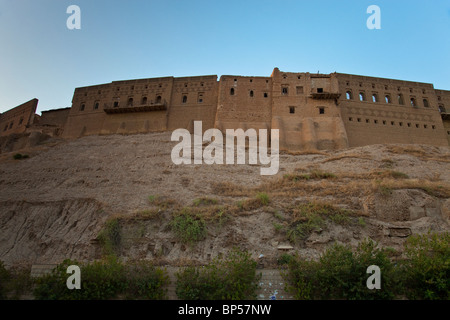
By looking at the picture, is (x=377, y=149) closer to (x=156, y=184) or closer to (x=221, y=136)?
(x=221, y=136)

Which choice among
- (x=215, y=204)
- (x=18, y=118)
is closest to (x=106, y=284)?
(x=215, y=204)

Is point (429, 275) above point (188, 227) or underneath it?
underneath

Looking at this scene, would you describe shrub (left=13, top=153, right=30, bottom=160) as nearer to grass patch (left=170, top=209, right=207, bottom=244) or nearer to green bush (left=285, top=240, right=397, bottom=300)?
grass patch (left=170, top=209, right=207, bottom=244)

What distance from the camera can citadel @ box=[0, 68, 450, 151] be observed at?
22.1 m

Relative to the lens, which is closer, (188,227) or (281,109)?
(188,227)

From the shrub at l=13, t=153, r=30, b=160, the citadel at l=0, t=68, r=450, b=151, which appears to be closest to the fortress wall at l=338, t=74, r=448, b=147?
the citadel at l=0, t=68, r=450, b=151

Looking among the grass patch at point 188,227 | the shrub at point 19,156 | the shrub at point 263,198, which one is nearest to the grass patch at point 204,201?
the grass patch at point 188,227

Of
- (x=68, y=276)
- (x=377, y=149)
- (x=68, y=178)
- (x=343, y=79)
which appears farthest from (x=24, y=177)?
(x=343, y=79)

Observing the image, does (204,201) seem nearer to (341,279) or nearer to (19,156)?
(341,279)

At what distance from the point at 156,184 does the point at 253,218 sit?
191 inches

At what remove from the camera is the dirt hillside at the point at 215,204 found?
958cm

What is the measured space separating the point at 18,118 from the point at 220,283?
27.4 meters

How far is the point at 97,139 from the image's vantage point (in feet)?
67.8

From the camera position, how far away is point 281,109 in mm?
22625
